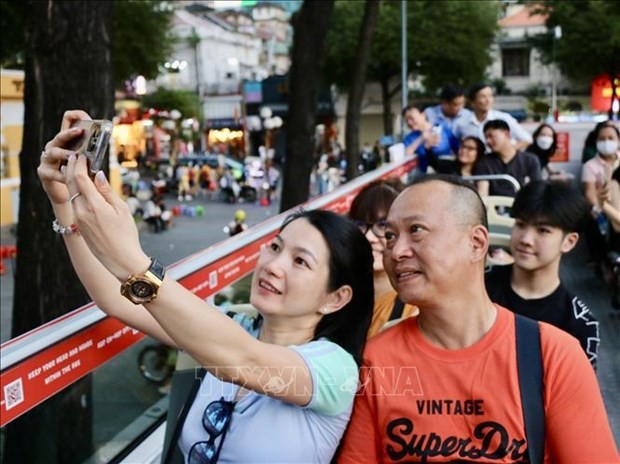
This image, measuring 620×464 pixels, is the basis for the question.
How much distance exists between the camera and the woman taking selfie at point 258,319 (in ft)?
4.73

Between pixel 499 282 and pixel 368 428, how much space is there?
50.4 inches

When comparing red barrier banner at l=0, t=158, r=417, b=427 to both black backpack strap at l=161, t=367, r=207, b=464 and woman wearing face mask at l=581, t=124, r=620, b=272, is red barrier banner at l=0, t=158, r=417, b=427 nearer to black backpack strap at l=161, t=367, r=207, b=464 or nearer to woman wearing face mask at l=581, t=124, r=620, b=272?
black backpack strap at l=161, t=367, r=207, b=464

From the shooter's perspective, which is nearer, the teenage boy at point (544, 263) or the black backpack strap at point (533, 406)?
the black backpack strap at point (533, 406)

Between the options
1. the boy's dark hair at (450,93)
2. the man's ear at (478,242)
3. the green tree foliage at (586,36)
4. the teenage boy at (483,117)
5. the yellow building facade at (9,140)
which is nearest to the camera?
the man's ear at (478,242)

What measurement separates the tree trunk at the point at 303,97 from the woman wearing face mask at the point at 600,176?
4.10 metres

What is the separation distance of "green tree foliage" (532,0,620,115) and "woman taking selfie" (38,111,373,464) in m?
32.5

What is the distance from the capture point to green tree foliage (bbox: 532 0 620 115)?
31.6 metres

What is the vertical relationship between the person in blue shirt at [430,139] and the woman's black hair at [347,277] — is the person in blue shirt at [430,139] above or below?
above

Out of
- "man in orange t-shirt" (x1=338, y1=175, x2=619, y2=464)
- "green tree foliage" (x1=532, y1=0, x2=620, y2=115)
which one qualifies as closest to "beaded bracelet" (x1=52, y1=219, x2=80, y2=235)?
"man in orange t-shirt" (x1=338, y1=175, x2=619, y2=464)

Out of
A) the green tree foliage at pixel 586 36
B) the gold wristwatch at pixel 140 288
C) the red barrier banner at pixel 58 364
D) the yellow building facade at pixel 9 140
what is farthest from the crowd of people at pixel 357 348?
the green tree foliage at pixel 586 36

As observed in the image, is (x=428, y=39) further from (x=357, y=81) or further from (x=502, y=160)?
(x=502, y=160)

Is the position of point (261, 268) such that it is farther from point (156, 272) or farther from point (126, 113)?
point (126, 113)

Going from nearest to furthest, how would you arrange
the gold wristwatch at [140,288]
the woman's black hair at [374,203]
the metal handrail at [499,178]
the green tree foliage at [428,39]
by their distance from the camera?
the gold wristwatch at [140,288] < the woman's black hair at [374,203] < the metal handrail at [499,178] < the green tree foliage at [428,39]

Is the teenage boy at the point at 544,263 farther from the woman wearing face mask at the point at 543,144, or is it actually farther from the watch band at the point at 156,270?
the woman wearing face mask at the point at 543,144
